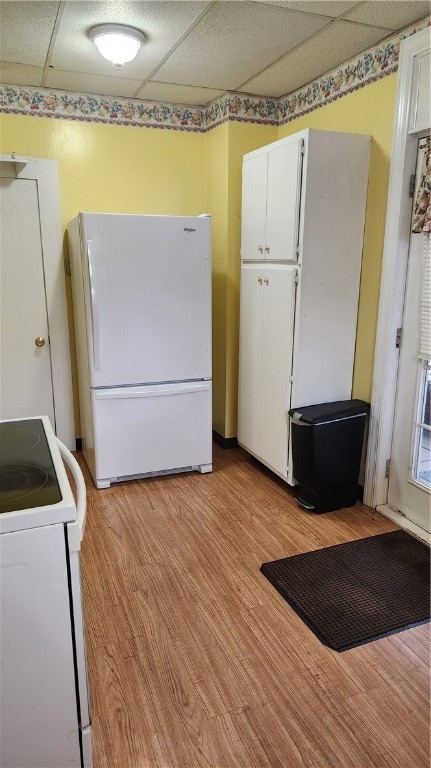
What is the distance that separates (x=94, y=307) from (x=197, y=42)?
1.43m

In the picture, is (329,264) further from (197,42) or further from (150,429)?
(150,429)

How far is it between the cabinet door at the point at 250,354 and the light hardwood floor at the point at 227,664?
0.79 m

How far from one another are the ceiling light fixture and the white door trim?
4.09 ft

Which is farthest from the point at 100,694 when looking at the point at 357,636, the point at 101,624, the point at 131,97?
the point at 131,97

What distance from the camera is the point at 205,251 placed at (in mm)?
3057

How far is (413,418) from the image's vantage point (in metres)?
2.65

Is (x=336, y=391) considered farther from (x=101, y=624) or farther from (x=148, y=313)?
(x=101, y=624)

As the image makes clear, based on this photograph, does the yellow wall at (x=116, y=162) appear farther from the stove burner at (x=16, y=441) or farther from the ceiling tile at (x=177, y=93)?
the stove burner at (x=16, y=441)

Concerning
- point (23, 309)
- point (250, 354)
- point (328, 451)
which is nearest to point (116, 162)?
point (23, 309)

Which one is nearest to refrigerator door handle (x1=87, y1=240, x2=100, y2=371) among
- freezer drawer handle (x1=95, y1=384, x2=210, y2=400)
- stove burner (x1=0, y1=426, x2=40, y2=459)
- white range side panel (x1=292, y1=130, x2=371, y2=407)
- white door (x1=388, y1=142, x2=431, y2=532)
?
freezer drawer handle (x1=95, y1=384, x2=210, y2=400)

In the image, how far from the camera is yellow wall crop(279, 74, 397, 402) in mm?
2547

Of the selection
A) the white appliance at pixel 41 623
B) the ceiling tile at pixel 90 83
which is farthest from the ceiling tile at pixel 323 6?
the white appliance at pixel 41 623

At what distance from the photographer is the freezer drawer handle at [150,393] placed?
3004 mm

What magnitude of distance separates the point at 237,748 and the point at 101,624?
0.72 m
